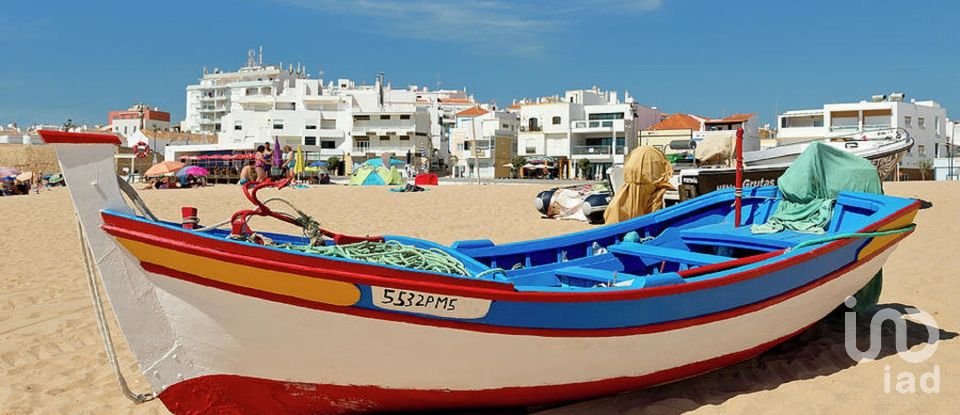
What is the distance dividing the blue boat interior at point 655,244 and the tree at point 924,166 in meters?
44.2

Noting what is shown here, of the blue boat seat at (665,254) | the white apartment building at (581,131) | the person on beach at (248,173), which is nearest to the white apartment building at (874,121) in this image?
the white apartment building at (581,131)

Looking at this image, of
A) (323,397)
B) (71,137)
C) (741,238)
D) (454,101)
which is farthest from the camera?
(454,101)

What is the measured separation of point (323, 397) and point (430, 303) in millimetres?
844

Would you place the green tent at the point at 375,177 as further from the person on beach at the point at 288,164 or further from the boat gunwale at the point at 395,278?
the boat gunwale at the point at 395,278

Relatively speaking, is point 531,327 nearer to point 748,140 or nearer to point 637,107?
point 748,140

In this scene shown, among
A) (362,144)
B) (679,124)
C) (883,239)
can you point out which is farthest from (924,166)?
(883,239)

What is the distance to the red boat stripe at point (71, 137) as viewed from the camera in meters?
3.15

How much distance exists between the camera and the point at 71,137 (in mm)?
3215

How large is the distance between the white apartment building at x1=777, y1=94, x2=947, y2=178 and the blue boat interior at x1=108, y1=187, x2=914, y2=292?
4601cm

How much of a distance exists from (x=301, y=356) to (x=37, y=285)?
602 cm

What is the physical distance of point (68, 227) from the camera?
13.3 metres

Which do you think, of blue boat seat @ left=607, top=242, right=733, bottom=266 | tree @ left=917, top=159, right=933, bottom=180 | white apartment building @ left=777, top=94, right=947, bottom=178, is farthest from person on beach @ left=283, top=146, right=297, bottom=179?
tree @ left=917, top=159, right=933, bottom=180

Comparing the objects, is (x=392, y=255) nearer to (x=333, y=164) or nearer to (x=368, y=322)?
(x=368, y=322)

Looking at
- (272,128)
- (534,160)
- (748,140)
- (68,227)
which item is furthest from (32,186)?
(748,140)
